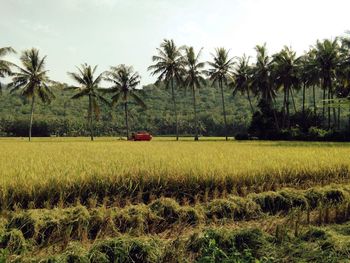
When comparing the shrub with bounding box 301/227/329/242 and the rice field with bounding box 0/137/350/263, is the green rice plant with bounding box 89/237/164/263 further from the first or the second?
the shrub with bounding box 301/227/329/242

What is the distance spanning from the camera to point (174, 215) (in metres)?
5.73

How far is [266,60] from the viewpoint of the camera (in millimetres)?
38875

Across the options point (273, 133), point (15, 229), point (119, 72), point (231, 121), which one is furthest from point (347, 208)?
→ point (231, 121)

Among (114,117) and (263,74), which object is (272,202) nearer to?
(263,74)

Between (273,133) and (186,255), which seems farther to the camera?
(273,133)

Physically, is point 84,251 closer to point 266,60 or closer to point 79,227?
point 79,227

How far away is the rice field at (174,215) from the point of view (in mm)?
4254

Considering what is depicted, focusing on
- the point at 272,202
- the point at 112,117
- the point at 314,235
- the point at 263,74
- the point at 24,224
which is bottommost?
the point at 314,235

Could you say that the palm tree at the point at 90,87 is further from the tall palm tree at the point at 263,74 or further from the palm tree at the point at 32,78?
the tall palm tree at the point at 263,74

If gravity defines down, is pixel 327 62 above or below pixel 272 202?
above

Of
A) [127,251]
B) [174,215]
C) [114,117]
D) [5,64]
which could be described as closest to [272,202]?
[174,215]

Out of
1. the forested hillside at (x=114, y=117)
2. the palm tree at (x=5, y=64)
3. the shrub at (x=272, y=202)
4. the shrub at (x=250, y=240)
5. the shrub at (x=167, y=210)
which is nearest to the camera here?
the shrub at (x=250, y=240)

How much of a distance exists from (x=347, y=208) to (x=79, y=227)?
4.63 m

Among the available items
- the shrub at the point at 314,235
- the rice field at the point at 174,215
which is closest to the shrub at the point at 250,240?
the rice field at the point at 174,215
